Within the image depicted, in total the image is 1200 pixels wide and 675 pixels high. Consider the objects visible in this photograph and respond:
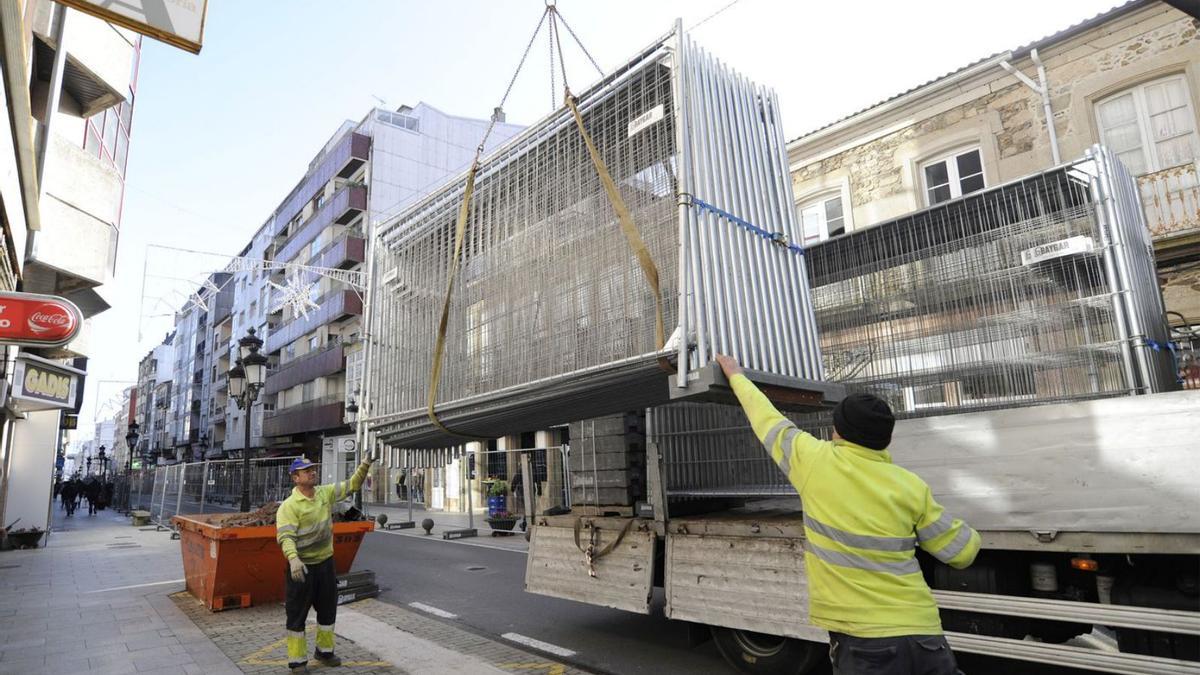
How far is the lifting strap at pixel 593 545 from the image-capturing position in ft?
20.3

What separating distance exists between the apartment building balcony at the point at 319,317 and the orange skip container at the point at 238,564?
27.0 meters

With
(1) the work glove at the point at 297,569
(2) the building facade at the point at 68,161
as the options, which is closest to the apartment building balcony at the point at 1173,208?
(1) the work glove at the point at 297,569

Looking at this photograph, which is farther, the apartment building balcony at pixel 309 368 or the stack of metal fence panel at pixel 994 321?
the apartment building balcony at pixel 309 368

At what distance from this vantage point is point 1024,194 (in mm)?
6676

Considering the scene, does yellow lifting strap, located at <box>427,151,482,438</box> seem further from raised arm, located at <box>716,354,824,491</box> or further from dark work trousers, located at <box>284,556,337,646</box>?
raised arm, located at <box>716,354,824,491</box>

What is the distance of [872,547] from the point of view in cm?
279

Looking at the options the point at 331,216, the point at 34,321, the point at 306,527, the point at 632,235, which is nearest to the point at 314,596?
the point at 306,527

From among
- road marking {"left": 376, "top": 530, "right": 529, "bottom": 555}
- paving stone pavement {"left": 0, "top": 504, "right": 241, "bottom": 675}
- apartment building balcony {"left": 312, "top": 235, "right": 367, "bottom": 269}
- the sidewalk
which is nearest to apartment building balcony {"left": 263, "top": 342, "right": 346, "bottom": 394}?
apartment building balcony {"left": 312, "top": 235, "right": 367, "bottom": 269}

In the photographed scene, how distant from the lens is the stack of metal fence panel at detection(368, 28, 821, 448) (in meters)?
4.24

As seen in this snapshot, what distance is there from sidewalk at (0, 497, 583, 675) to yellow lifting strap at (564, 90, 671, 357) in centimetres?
344

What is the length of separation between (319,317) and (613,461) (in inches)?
1466

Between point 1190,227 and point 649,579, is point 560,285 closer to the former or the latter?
point 649,579

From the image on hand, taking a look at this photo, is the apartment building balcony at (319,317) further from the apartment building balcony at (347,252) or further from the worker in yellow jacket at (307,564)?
the worker in yellow jacket at (307,564)

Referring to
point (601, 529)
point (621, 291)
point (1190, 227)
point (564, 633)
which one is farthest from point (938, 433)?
point (1190, 227)
